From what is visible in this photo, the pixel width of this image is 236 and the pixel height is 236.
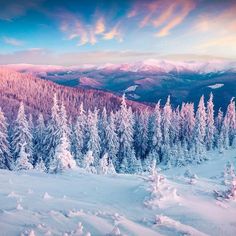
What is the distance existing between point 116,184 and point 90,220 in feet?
16.0

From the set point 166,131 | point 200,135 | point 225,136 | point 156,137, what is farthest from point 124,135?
point 225,136

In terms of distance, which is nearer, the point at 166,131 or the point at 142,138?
the point at 166,131

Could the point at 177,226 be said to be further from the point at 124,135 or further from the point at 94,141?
the point at 124,135

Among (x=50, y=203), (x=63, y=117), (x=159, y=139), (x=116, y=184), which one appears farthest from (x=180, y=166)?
(x=50, y=203)

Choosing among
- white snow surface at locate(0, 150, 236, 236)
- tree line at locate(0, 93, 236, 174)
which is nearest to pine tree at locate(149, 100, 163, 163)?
tree line at locate(0, 93, 236, 174)

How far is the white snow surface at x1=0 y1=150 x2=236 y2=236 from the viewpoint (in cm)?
925

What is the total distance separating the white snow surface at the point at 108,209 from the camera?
9250mm

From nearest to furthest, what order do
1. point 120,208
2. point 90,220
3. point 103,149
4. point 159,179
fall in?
point 90,220 < point 120,208 < point 159,179 < point 103,149

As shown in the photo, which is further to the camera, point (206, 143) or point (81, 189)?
point (206, 143)

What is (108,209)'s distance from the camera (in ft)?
36.9

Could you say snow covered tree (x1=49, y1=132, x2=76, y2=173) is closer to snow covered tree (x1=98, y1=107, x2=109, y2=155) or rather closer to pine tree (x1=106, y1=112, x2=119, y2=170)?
pine tree (x1=106, y1=112, x2=119, y2=170)

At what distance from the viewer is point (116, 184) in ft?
47.7

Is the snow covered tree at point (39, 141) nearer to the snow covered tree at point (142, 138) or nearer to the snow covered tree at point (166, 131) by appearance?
the snow covered tree at point (142, 138)

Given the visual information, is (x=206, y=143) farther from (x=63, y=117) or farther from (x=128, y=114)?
(x=63, y=117)
